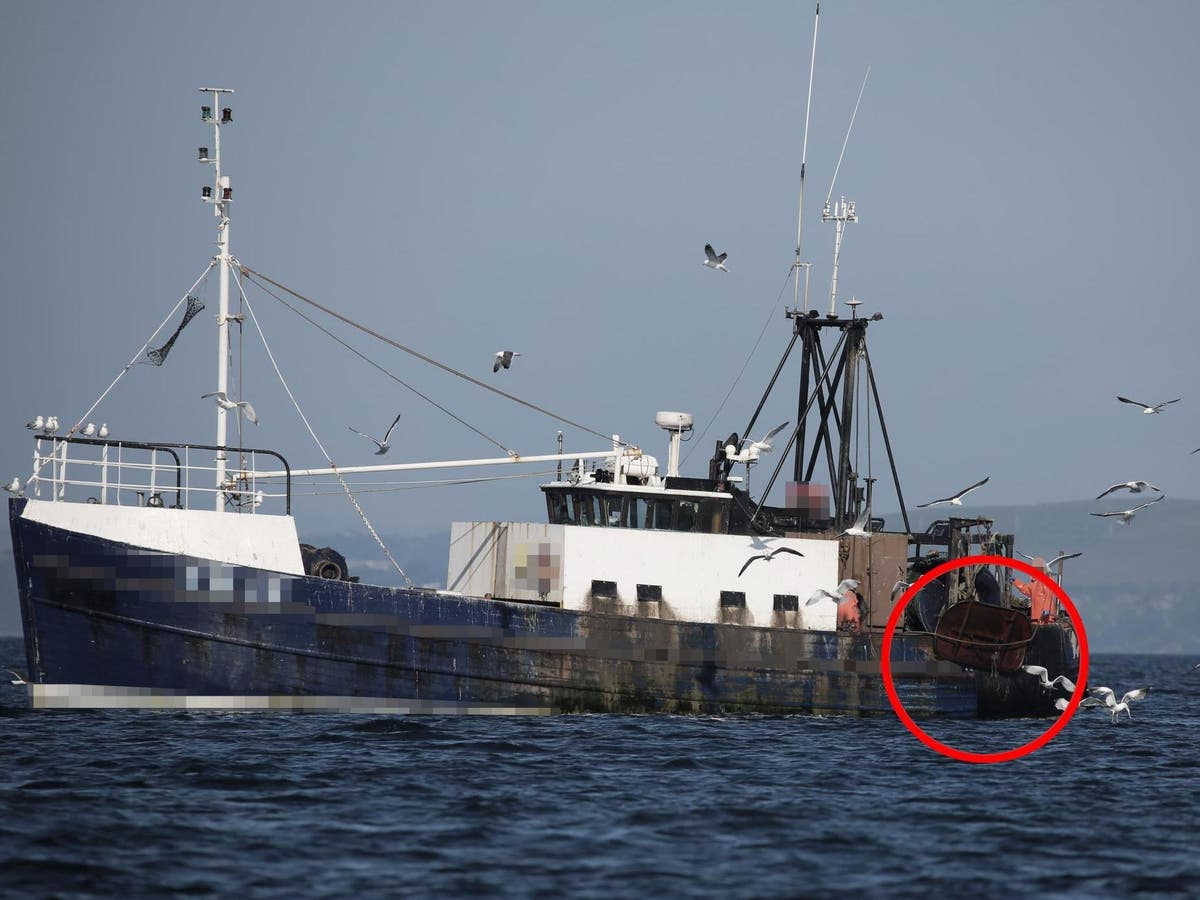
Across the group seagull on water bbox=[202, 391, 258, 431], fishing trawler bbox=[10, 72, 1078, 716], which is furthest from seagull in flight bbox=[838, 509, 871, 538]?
seagull on water bbox=[202, 391, 258, 431]

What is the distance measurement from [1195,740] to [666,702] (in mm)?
10739

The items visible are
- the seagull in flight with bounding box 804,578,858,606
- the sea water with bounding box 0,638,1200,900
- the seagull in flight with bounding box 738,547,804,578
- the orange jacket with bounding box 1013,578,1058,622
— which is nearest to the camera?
the sea water with bounding box 0,638,1200,900

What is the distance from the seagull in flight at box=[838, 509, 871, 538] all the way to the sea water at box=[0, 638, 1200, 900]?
411 centimetres

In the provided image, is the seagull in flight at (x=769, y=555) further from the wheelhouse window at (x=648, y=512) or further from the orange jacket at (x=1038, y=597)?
the orange jacket at (x=1038, y=597)

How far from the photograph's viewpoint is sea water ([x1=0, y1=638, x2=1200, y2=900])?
15.2m

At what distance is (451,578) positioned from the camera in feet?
102

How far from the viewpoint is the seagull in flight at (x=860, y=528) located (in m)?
30.3

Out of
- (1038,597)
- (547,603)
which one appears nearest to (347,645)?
(547,603)

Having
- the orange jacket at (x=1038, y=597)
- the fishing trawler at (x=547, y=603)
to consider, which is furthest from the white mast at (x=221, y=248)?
the orange jacket at (x=1038, y=597)

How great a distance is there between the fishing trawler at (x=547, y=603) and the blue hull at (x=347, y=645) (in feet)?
0.12

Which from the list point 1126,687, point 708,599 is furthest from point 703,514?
point 1126,687

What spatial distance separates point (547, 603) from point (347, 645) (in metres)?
4.00

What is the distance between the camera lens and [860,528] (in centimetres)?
3086

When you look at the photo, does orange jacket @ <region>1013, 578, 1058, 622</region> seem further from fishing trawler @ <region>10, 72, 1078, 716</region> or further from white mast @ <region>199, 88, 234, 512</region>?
white mast @ <region>199, 88, 234, 512</region>
